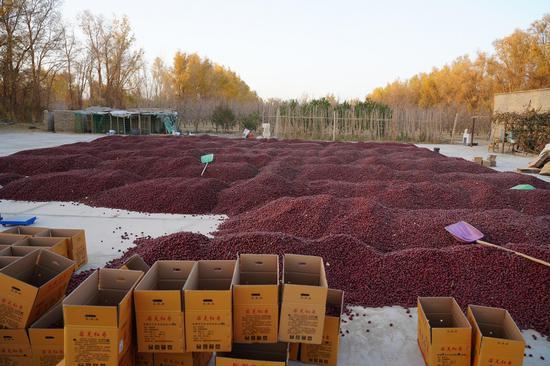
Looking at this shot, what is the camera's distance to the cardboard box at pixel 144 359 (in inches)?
92.3

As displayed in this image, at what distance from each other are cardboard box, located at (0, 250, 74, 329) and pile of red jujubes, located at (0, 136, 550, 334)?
0.72 metres

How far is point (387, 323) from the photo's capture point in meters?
3.14

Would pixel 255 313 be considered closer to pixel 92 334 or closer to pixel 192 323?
pixel 192 323

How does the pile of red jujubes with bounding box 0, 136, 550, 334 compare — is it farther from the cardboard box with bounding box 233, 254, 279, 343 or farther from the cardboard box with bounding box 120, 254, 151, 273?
the cardboard box with bounding box 233, 254, 279, 343

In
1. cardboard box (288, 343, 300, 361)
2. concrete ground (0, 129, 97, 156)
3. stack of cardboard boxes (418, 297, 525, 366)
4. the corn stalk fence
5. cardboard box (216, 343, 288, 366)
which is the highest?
the corn stalk fence

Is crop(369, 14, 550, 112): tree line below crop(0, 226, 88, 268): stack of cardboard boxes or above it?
above

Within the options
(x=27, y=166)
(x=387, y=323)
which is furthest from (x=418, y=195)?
(x=27, y=166)

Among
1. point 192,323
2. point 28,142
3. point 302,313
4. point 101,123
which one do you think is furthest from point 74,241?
point 101,123

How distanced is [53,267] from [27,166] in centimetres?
792

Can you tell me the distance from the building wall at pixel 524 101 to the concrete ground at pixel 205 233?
1812 centimetres

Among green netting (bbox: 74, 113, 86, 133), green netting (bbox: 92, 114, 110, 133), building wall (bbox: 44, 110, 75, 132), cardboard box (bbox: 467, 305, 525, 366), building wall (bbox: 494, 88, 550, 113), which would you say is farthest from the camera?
building wall (bbox: 44, 110, 75, 132)

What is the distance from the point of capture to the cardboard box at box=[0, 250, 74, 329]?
7.88 feet

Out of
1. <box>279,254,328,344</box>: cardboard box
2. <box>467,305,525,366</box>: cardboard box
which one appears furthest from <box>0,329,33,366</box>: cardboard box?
<box>467,305,525,366</box>: cardboard box

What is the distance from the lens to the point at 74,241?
3828 millimetres
